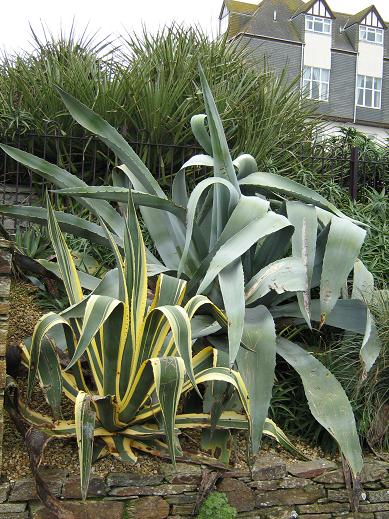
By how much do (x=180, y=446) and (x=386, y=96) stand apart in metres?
33.4

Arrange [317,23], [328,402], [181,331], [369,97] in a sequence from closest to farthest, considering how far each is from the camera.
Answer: [181,331] < [328,402] < [317,23] < [369,97]

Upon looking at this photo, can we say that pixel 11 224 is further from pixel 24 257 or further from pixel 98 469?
pixel 98 469

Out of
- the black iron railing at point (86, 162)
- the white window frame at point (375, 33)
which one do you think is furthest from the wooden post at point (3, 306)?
the white window frame at point (375, 33)

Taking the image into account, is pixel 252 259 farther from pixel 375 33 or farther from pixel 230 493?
pixel 375 33

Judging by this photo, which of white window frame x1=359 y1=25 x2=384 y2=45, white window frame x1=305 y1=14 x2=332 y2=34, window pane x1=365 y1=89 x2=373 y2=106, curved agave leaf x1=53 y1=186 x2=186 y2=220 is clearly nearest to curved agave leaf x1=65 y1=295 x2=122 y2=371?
curved agave leaf x1=53 y1=186 x2=186 y2=220

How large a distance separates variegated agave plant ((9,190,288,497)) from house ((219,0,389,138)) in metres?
29.1

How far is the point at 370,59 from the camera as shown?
33344 mm

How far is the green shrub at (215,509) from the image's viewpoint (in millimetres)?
3068

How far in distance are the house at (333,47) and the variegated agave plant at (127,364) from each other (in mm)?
29087

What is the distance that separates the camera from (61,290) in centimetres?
432

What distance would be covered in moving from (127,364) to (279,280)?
945mm

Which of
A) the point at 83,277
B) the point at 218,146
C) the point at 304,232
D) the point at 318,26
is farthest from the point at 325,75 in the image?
the point at 83,277

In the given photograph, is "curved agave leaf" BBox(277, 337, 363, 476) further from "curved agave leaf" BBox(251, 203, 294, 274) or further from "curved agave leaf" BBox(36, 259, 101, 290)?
"curved agave leaf" BBox(36, 259, 101, 290)

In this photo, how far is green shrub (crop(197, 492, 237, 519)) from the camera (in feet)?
10.1
